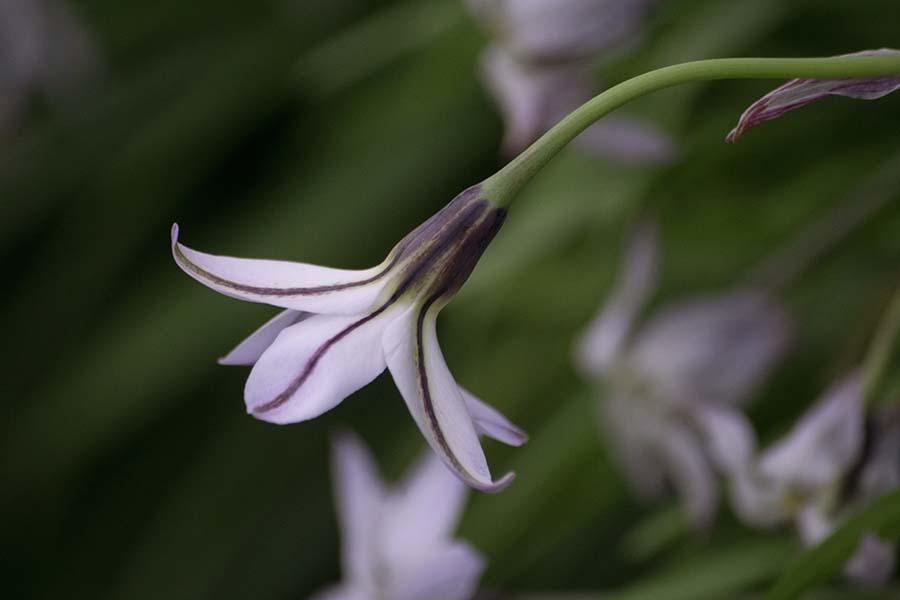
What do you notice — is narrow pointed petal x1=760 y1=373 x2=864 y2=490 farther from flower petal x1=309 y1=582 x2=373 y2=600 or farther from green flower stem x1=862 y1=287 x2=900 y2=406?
flower petal x1=309 y1=582 x2=373 y2=600

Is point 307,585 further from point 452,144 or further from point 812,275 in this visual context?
point 812,275

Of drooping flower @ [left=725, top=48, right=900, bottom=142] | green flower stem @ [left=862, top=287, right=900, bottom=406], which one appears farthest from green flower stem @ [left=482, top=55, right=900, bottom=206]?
green flower stem @ [left=862, top=287, right=900, bottom=406]

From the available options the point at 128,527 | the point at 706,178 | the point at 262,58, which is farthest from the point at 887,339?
the point at 128,527

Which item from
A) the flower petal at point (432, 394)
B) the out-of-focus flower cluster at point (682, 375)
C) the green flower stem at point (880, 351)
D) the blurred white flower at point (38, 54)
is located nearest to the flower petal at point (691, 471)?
the out-of-focus flower cluster at point (682, 375)

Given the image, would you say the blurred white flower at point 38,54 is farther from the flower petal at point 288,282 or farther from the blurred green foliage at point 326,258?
the flower petal at point 288,282

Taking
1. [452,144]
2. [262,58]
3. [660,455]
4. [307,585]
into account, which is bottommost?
[307,585]
